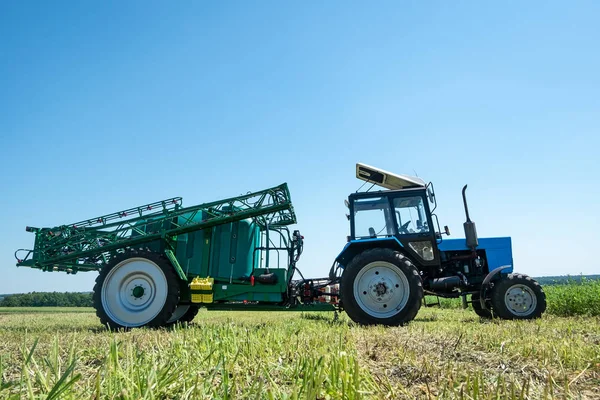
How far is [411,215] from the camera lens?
762 cm

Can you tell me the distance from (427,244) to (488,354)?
4970 mm

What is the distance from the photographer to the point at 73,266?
25.8 ft

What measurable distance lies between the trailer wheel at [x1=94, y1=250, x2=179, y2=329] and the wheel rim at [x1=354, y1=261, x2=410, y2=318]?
126 inches

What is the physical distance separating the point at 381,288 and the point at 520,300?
123 inches

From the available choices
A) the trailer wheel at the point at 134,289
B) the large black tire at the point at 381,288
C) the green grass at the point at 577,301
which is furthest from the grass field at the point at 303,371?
the green grass at the point at 577,301

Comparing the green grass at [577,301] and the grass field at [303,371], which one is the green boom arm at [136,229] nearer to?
the grass field at [303,371]

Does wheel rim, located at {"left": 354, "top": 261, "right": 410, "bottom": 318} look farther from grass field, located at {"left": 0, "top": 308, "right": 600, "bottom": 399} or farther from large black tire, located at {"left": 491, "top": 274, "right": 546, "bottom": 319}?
grass field, located at {"left": 0, "top": 308, "right": 600, "bottom": 399}

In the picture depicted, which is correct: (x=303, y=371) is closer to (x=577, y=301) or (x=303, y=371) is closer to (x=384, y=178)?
(x=384, y=178)

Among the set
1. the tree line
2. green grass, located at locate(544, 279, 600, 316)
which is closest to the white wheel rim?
green grass, located at locate(544, 279, 600, 316)

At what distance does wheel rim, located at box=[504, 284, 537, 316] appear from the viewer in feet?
25.3

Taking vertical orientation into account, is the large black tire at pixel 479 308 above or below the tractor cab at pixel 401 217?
below

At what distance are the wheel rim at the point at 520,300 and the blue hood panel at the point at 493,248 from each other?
60 cm

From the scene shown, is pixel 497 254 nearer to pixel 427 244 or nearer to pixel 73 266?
pixel 427 244

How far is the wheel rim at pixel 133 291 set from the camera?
688cm
